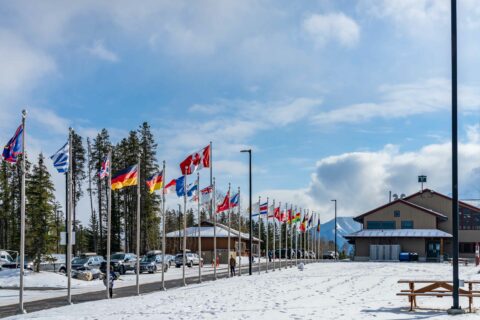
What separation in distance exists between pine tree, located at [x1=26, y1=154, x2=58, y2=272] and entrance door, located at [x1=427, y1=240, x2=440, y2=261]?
4798 cm

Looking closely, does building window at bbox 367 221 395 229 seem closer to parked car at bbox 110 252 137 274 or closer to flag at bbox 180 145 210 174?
parked car at bbox 110 252 137 274

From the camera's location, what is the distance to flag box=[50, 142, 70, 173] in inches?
997

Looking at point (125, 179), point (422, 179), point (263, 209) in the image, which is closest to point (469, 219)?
point (422, 179)

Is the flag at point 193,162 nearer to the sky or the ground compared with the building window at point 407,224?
nearer to the sky

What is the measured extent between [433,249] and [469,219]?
736 centimetres

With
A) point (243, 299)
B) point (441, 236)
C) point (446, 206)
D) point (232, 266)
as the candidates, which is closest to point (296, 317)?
point (243, 299)

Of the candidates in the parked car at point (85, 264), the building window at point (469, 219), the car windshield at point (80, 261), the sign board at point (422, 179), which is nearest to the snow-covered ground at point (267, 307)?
the parked car at point (85, 264)

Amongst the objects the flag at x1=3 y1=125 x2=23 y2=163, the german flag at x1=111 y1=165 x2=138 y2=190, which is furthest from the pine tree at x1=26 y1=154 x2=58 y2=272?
the flag at x1=3 y1=125 x2=23 y2=163

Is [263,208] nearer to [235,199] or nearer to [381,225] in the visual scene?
[235,199]

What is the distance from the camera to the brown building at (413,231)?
78.8 m

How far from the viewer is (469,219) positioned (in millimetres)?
82688

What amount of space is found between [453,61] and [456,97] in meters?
1.08

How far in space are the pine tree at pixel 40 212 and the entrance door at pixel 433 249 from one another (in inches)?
1889

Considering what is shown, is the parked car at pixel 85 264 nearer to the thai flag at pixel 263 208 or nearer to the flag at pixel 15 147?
the thai flag at pixel 263 208
